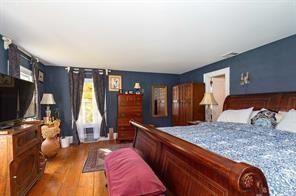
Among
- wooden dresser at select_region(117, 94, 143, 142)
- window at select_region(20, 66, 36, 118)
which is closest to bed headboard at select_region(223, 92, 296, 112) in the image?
wooden dresser at select_region(117, 94, 143, 142)

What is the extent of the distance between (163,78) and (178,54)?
2413 mm

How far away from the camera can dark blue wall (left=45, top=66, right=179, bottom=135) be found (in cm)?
494

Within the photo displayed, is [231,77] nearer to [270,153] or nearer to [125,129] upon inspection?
[270,153]

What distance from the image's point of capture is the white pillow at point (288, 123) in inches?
83.2

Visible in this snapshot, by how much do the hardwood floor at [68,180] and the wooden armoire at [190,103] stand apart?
277 centimetres

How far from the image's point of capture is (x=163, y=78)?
6.07 metres

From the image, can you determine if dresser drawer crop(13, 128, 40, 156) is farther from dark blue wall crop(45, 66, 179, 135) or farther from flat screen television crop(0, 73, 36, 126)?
dark blue wall crop(45, 66, 179, 135)

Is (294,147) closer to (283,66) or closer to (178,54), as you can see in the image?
(283,66)

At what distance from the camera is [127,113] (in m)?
5.15

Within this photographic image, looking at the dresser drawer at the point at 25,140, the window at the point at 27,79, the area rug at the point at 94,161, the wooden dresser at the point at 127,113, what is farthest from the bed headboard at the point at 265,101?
the window at the point at 27,79

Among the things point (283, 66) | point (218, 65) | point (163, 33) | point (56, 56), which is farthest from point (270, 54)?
point (56, 56)

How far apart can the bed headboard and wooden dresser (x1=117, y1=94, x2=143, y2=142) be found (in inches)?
101

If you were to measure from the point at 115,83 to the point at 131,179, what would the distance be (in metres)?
4.40

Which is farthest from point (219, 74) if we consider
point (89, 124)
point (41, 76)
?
point (41, 76)
